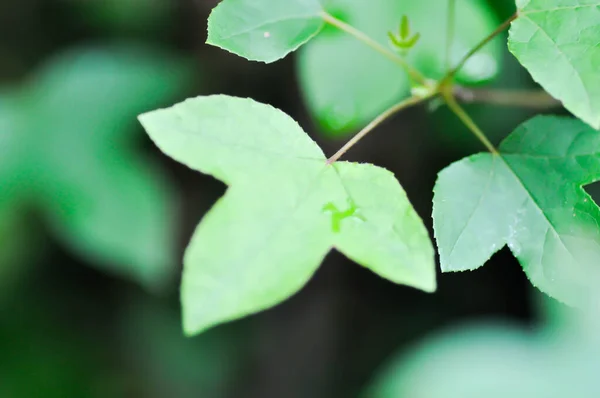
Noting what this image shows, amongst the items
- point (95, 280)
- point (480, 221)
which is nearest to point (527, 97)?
point (480, 221)

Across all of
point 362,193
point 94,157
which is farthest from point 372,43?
point 94,157

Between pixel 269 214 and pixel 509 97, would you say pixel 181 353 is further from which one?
pixel 269 214

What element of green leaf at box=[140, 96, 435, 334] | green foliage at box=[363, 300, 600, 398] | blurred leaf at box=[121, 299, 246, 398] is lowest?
blurred leaf at box=[121, 299, 246, 398]

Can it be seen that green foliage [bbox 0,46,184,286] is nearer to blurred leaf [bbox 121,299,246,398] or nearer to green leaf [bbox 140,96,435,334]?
blurred leaf [bbox 121,299,246,398]

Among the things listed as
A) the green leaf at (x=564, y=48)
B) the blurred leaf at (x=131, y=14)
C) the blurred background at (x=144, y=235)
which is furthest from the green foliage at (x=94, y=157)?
the green leaf at (x=564, y=48)

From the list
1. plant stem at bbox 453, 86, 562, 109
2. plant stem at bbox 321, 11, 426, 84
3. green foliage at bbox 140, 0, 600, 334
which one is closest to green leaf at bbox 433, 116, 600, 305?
green foliage at bbox 140, 0, 600, 334
